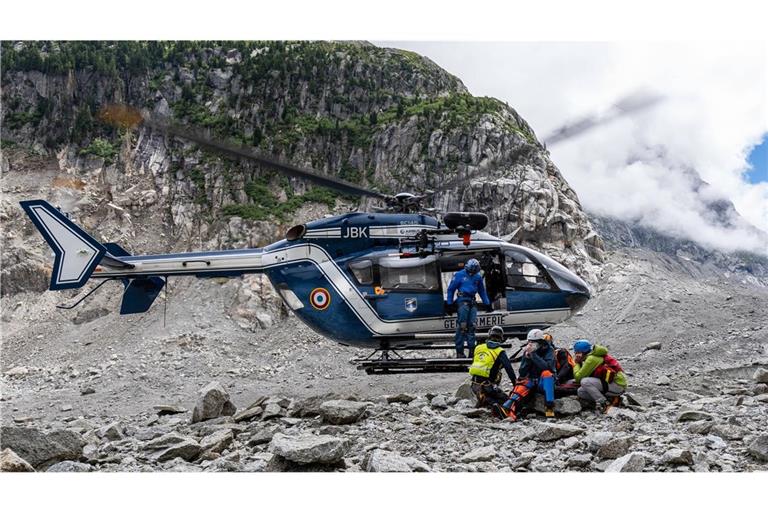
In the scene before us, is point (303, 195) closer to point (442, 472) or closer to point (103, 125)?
point (103, 125)

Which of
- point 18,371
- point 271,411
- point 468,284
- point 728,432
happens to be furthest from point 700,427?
point 18,371

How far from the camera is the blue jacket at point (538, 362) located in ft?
25.3

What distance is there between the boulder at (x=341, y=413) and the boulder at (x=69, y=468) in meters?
2.72

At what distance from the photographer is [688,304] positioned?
17016 mm

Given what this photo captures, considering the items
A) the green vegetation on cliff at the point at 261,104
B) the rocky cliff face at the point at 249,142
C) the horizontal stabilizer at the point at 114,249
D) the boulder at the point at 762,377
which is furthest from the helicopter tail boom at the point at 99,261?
the green vegetation on cliff at the point at 261,104

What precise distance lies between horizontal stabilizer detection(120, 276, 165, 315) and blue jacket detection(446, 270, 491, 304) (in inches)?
166

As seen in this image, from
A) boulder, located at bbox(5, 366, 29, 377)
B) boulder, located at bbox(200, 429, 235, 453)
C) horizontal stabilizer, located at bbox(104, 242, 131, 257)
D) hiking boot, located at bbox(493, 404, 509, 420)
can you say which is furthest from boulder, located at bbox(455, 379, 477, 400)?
boulder, located at bbox(5, 366, 29, 377)

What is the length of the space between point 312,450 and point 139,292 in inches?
176

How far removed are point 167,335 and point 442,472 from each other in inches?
445

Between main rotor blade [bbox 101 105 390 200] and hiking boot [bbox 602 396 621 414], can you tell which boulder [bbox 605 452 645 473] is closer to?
hiking boot [bbox 602 396 621 414]

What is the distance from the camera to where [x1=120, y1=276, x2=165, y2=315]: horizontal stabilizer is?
9336 millimetres

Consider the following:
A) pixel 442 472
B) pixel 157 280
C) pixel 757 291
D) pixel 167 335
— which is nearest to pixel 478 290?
pixel 442 472

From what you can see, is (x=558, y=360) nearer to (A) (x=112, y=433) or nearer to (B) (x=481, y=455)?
(B) (x=481, y=455)

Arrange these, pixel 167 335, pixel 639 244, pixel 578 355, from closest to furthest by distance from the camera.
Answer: pixel 578 355 → pixel 167 335 → pixel 639 244
